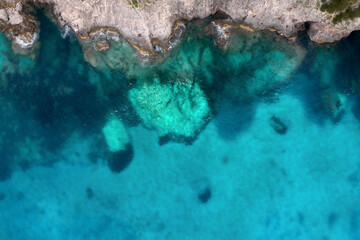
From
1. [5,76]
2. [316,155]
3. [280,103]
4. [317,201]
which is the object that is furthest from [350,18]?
[5,76]

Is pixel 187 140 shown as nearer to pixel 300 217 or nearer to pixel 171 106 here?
pixel 171 106

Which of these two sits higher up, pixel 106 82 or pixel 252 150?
pixel 252 150

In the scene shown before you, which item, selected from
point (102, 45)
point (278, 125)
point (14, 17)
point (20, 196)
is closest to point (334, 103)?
point (278, 125)

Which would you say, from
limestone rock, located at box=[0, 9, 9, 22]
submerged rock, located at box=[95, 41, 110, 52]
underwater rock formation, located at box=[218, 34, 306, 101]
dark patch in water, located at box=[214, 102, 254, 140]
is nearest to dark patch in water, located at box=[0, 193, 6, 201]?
limestone rock, located at box=[0, 9, 9, 22]

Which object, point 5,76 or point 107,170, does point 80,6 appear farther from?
point 107,170

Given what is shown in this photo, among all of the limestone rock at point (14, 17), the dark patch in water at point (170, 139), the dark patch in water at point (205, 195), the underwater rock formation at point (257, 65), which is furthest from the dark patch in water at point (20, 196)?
the underwater rock formation at point (257, 65)

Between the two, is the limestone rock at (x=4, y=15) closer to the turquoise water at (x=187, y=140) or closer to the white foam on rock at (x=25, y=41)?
the white foam on rock at (x=25, y=41)
